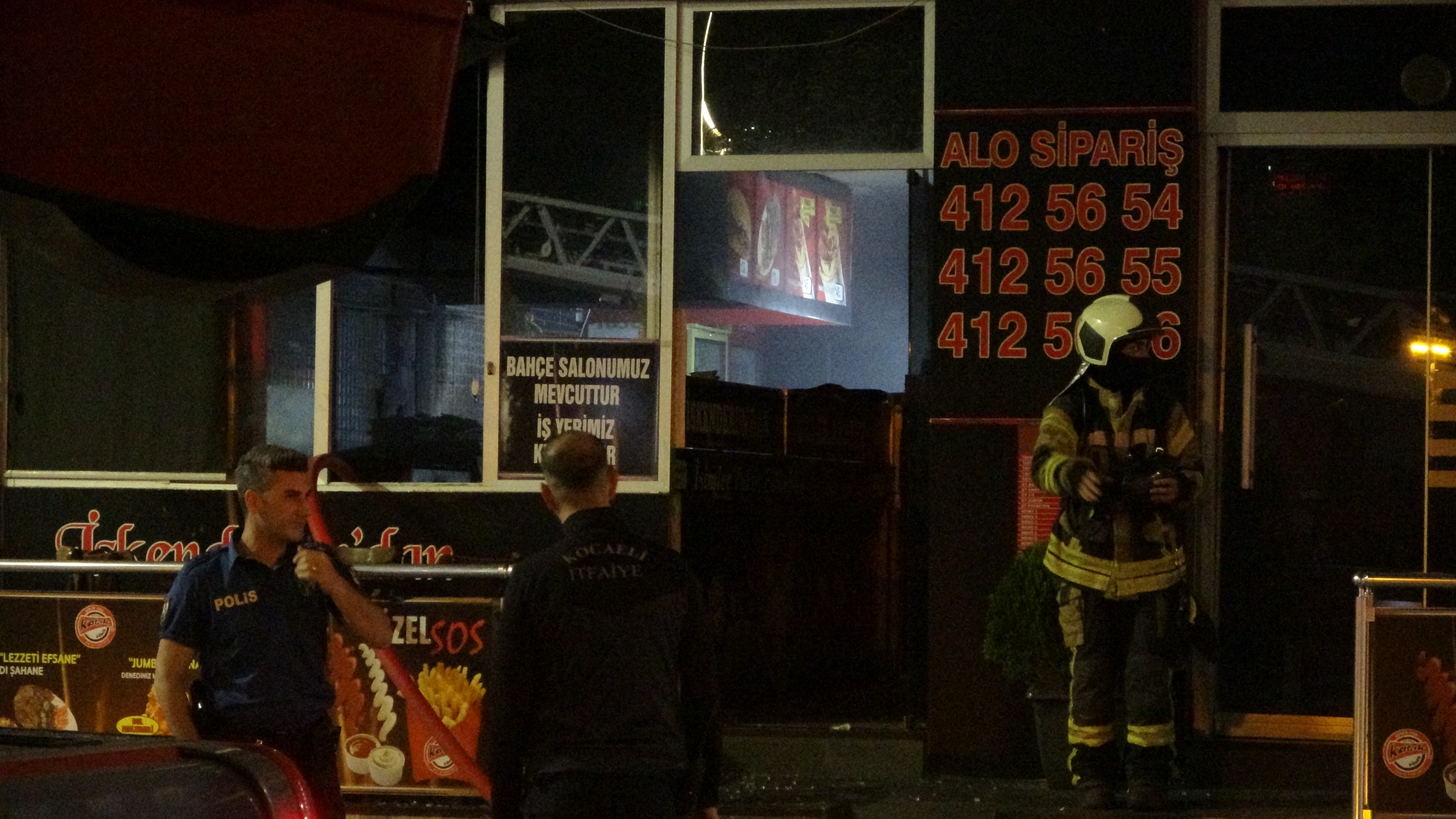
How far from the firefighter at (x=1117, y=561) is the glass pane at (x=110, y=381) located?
460 centimetres

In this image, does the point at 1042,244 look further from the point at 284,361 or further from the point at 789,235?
the point at 284,361

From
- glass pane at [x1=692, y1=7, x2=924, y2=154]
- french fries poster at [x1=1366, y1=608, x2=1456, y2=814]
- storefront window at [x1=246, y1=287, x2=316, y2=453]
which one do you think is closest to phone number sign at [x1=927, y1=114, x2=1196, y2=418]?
glass pane at [x1=692, y1=7, x2=924, y2=154]

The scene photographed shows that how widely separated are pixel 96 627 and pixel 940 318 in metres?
4.28

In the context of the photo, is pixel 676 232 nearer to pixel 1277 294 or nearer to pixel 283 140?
pixel 1277 294

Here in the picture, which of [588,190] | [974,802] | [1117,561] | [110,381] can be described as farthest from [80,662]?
[1117,561]

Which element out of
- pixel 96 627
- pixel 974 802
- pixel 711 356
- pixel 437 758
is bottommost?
pixel 974 802

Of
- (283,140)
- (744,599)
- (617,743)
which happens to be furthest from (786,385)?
(283,140)

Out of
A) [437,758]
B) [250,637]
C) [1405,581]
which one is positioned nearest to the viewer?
[250,637]

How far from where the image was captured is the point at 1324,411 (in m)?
8.68

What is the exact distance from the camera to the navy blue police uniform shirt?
18.0ft

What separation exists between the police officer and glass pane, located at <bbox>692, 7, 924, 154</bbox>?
4.04m

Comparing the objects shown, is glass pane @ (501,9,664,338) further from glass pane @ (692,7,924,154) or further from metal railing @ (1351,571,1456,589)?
metal railing @ (1351,571,1456,589)

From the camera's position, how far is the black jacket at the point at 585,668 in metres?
Result: 4.49

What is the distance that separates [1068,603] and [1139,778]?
2.62 ft
